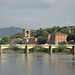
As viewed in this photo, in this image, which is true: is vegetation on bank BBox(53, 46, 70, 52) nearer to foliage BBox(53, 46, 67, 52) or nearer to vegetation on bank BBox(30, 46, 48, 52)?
foliage BBox(53, 46, 67, 52)

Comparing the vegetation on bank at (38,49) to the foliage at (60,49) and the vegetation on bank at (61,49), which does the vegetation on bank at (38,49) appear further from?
the foliage at (60,49)

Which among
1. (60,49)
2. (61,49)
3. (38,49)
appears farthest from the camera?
(38,49)

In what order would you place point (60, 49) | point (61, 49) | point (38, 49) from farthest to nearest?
point (38, 49)
point (60, 49)
point (61, 49)

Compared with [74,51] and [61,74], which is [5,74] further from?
[74,51]

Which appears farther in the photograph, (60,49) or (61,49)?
(60,49)

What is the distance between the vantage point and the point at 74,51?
132m

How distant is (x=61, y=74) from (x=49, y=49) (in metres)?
77.8

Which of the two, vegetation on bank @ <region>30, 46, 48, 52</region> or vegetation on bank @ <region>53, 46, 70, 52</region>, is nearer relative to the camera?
vegetation on bank @ <region>30, 46, 48, 52</region>

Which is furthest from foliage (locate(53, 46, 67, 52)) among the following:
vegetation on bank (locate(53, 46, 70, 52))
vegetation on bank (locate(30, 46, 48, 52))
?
vegetation on bank (locate(30, 46, 48, 52))

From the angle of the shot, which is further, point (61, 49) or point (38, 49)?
point (38, 49)

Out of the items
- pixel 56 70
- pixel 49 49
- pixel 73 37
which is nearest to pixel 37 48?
pixel 49 49

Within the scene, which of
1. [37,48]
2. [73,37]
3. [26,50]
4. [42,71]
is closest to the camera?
[42,71]

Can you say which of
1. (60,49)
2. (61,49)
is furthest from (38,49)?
(61,49)

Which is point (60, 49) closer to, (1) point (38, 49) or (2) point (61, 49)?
(2) point (61, 49)
